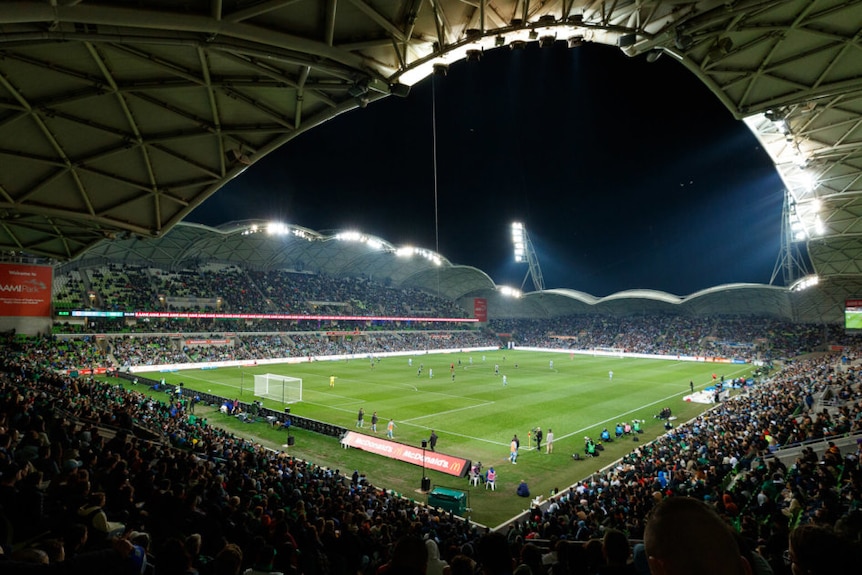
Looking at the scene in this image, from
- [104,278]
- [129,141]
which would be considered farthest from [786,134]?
[104,278]

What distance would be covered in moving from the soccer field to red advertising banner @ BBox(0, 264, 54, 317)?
38.4 ft

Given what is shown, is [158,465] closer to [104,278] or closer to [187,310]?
[187,310]

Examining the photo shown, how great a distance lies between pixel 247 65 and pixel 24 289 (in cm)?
4054

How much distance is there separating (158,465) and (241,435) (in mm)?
15742

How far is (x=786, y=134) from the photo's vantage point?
15.5m

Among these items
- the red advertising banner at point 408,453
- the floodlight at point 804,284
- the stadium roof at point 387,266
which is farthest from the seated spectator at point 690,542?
the floodlight at point 804,284

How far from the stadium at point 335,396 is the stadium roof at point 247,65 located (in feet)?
0.16

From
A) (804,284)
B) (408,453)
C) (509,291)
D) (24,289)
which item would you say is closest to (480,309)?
(509,291)

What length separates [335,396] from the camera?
117ft

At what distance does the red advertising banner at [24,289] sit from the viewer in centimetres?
3569

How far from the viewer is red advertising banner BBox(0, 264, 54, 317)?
117ft

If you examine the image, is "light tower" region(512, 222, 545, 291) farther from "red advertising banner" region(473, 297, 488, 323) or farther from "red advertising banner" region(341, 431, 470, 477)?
"red advertising banner" region(341, 431, 470, 477)

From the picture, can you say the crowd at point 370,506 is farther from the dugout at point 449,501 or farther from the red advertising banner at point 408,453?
the red advertising banner at point 408,453

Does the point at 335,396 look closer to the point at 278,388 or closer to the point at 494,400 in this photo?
the point at 278,388
